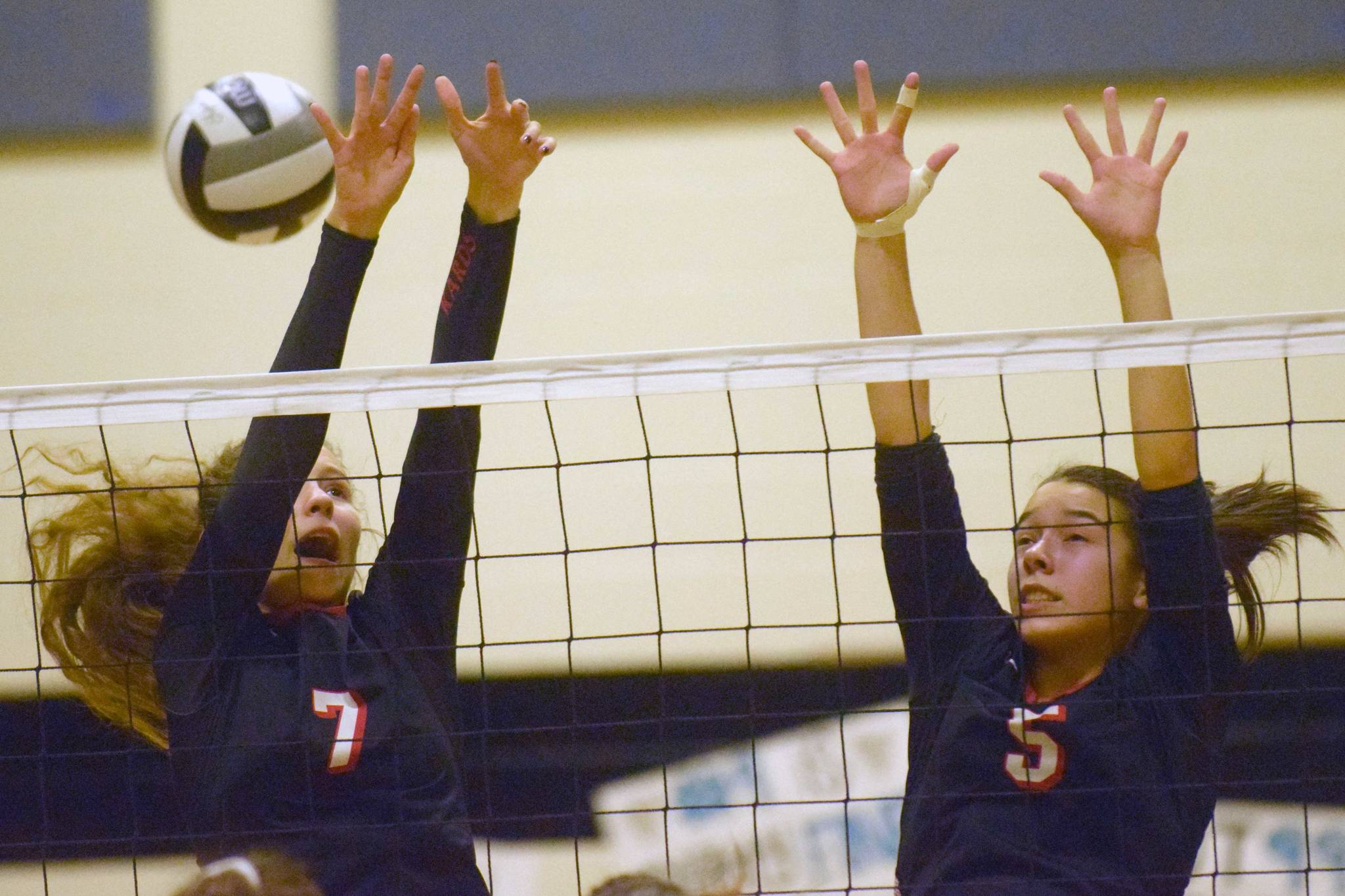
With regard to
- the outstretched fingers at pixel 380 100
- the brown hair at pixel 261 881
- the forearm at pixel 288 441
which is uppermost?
the outstretched fingers at pixel 380 100

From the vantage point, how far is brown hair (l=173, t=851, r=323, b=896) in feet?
5.90

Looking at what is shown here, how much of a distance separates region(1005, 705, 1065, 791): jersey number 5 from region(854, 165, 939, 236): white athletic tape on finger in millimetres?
735

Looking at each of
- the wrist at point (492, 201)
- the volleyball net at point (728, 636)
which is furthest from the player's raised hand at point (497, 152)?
the volleyball net at point (728, 636)

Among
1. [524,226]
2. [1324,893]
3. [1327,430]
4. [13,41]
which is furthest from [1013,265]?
[13,41]

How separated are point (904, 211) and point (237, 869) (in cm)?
133

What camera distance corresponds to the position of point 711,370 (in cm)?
203

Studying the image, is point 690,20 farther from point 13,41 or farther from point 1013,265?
point 13,41

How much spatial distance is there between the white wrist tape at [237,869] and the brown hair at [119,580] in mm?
304

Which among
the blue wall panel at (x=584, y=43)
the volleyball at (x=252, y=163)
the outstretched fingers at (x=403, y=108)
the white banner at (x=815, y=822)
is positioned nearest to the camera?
the outstretched fingers at (x=403, y=108)

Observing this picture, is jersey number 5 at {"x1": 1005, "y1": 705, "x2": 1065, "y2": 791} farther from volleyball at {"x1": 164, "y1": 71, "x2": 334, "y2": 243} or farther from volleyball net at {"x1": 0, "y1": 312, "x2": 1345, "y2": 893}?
volleyball net at {"x1": 0, "y1": 312, "x2": 1345, "y2": 893}

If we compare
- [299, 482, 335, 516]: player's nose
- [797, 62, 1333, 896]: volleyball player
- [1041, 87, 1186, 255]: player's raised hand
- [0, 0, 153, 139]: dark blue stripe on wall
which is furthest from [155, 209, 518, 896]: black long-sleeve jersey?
[0, 0, 153, 139]: dark blue stripe on wall

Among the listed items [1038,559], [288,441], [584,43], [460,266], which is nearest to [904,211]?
[1038,559]

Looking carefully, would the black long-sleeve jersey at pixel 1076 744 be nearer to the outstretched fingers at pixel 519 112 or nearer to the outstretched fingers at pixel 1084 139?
the outstretched fingers at pixel 1084 139

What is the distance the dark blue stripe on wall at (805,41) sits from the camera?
12.9ft
